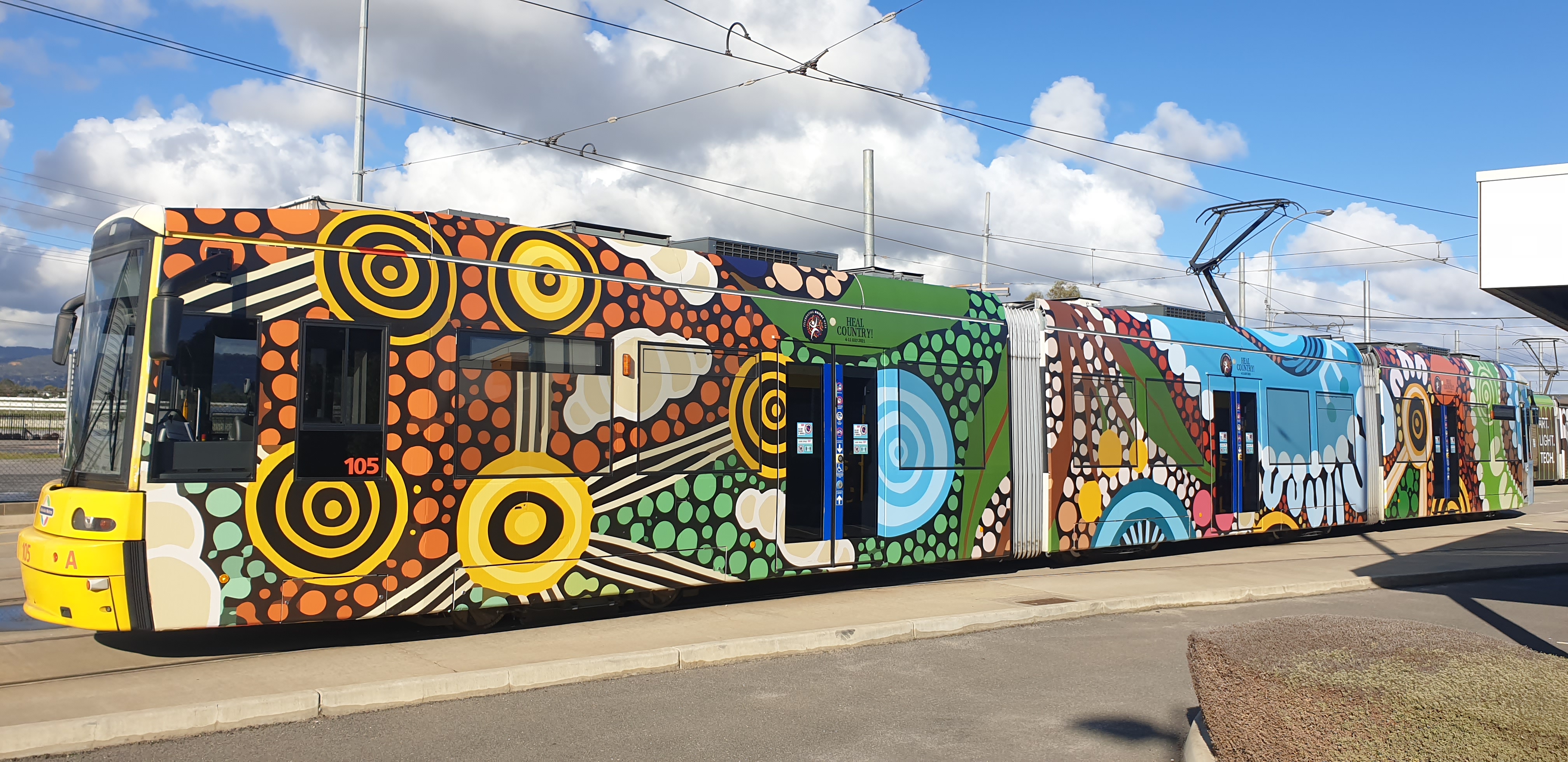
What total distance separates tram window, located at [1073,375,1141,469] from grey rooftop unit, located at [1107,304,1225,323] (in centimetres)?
198

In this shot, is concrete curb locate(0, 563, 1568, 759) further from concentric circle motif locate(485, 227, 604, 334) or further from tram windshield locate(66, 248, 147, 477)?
concentric circle motif locate(485, 227, 604, 334)

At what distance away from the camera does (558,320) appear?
9664 mm

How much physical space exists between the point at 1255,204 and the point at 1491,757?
61.4ft

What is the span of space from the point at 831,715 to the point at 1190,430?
1070cm

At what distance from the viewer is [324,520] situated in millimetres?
8422

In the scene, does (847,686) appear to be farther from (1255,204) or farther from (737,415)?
(1255,204)

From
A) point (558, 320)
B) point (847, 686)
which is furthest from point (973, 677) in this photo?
point (558, 320)

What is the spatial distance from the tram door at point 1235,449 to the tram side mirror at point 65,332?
1423cm

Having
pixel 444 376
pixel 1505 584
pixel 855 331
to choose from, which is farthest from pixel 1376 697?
pixel 1505 584

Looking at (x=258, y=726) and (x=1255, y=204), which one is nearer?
(x=258, y=726)

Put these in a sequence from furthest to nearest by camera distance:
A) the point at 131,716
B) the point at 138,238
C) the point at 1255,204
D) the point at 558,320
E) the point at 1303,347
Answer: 1. the point at 1255,204
2. the point at 1303,347
3. the point at 558,320
4. the point at 138,238
5. the point at 131,716

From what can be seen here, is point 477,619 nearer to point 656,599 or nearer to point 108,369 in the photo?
point 656,599

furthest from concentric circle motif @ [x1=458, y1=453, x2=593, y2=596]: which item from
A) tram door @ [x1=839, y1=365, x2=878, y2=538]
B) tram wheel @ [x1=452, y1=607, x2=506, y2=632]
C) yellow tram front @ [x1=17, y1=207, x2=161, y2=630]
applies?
tram door @ [x1=839, y1=365, x2=878, y2=538]

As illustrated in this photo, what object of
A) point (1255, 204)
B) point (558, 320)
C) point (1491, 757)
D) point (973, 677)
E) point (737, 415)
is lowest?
point (973, 677)
